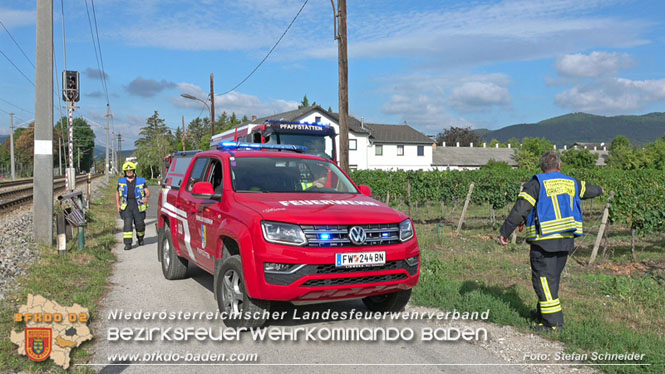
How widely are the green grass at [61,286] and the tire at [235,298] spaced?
52.7 inches

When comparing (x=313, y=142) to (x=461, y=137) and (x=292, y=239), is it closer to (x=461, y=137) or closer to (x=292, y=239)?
(x=292, y=239)

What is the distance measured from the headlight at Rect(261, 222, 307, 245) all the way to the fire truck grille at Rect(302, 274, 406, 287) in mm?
393

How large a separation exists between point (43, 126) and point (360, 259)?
900 centimetres

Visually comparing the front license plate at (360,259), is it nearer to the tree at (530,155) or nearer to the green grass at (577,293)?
the green grass at (577,293)

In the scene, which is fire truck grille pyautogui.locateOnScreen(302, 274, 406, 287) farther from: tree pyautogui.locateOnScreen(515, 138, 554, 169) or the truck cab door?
tree pyautogui.locateOnScreen(515, 138, 554, 169)

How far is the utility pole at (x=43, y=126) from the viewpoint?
435 inches

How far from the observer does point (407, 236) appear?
18.0ft

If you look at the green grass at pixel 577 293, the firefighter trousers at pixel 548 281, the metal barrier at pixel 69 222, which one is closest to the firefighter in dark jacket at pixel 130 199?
the metal barrier at pixel 69 222

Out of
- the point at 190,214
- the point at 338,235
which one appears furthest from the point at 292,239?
the point at 190,214

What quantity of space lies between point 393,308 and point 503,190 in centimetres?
1470

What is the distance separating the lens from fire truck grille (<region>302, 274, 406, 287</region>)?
489 centimetres

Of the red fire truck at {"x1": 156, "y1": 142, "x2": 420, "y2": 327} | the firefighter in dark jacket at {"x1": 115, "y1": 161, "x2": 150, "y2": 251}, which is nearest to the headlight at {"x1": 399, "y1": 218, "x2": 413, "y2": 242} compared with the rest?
the red fire truck at {"x1": 156, "y1": 142, "x2": 420, "y2": 327}

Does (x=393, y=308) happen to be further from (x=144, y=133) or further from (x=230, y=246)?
(x=144, y=133)

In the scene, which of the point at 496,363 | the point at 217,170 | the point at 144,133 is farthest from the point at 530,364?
the point at 144,133
